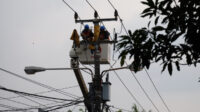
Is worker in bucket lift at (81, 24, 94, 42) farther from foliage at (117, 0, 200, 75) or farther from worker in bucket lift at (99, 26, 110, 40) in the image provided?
foliage at (117, 0, 200, 75)

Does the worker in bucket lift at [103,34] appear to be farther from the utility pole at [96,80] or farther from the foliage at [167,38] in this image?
the foliage at [167,38]

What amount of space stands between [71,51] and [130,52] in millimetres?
13643

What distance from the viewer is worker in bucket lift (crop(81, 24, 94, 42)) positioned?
1886 cm

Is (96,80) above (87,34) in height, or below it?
below

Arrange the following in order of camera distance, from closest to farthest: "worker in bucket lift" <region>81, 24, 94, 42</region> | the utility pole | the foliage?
the foliage
the utility pole
"worker in bucket lift" <region>81, 24, 94, 42</region>

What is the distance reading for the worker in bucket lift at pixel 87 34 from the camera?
18859 millimetres

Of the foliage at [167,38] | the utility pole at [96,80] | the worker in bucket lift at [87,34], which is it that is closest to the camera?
the foliage at [167,38]

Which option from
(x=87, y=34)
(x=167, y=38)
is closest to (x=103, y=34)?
(x=87, y=34)

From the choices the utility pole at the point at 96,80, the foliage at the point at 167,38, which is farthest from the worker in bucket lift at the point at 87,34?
the foliage at the point at 167,38

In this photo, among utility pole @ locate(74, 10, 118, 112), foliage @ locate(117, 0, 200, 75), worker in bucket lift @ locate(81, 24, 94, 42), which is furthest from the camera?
worker in bucket lift @ locate(81, 24, 94, 42)

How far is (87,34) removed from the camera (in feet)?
61.9

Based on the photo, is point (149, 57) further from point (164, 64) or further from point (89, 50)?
point (89, 50)

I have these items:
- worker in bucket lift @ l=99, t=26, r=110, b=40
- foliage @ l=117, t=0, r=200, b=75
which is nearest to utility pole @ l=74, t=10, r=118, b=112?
worker in bucket lift @ l=99, t=26, r=110, b=40

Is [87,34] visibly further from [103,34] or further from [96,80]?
[96,80]
